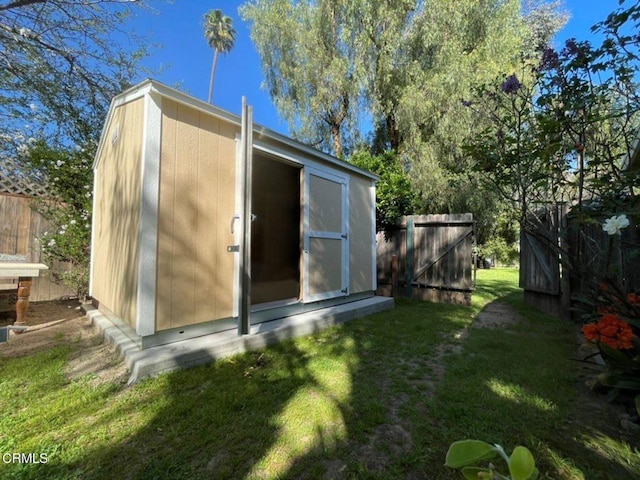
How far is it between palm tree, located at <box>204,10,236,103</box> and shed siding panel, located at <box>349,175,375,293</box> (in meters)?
18.8

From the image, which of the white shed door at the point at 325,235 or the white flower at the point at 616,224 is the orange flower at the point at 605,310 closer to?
the white flower at the point at 616,224

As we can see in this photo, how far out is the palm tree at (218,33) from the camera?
65.8ft

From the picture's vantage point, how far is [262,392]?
83.9 inches

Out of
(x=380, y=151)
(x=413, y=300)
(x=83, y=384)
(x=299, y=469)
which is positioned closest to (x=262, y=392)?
(x=299, y=469)

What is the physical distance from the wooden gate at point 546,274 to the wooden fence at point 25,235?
707cm

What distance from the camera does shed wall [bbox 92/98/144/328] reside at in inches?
106

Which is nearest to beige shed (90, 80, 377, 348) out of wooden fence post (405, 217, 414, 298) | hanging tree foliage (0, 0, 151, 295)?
hanging tree foliage (0, 0, 151, 295)

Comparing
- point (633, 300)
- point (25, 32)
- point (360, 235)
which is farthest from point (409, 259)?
point (25, 32)

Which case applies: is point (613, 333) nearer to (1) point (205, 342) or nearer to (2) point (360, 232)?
(1) point (205, 342)

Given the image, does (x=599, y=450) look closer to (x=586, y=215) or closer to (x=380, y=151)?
(x=586, y=215)

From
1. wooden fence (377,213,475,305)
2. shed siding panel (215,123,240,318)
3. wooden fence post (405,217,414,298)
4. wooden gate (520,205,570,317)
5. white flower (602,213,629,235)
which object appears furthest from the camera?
wooden fence post (405,217,414,298)

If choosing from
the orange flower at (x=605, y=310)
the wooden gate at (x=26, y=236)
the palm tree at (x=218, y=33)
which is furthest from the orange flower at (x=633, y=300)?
the palm tree at (x=218, y=33)

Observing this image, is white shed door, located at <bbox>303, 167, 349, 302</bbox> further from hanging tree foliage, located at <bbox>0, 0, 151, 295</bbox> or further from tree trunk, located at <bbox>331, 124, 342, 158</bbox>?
tree trunk, located at <bbox>331, 124, 342, 158</bbox>

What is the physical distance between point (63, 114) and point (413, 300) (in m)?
7.37
